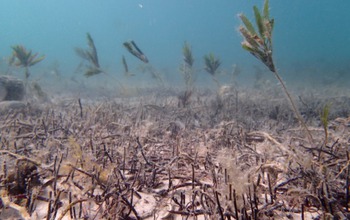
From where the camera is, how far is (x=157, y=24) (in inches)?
6767

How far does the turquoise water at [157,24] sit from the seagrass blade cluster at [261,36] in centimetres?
10414

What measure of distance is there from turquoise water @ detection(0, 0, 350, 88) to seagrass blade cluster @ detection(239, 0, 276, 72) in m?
104

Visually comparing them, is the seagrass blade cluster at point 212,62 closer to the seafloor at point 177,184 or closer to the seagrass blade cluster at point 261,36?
the seagrass blade cluster at point 261,36

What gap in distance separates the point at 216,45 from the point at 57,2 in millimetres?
136916

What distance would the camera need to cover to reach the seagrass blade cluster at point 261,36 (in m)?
2.66

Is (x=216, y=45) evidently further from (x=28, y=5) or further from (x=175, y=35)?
(x=28, y=5)

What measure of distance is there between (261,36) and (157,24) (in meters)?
183

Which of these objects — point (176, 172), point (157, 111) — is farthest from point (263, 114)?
point (176, 172)

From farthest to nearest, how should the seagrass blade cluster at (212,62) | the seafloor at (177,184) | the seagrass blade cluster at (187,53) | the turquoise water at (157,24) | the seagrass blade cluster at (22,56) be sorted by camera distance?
the turquoise water at (157,24) → the seagrass blade cluster at (187,53) → the seagrass blade cluster at (212,62) → the seagrass blade cluster at (22,56) → the seafloor at (177,184)

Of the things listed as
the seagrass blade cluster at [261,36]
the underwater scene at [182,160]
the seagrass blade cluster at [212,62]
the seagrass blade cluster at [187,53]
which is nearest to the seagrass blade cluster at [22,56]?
the underwater scene at [182,160]

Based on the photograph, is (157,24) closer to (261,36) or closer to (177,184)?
(261,36)

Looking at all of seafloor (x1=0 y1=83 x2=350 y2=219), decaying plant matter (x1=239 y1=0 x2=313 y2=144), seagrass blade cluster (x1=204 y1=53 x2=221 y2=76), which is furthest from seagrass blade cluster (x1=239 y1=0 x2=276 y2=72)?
seagrass blade cluster (x1=204 y1=53 x2=221 y2=76)

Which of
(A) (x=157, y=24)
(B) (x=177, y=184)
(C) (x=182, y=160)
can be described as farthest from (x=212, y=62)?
(A) (x=157, y=24)

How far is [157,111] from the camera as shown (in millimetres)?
5961
